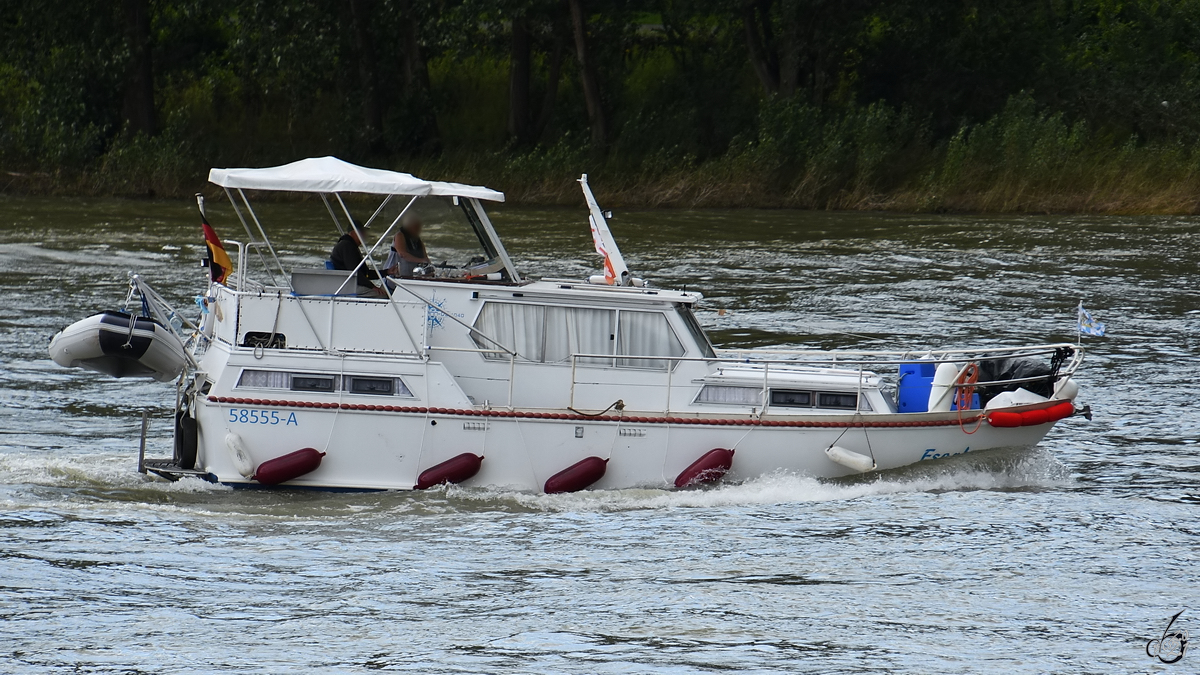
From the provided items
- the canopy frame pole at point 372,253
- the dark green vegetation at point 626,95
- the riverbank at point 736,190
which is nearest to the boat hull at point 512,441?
the canopy frame pole at point 372,253

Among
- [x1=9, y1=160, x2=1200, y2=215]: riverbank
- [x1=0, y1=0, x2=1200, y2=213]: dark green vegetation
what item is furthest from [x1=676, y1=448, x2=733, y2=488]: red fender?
[x1=0, y1=0, x2=1200, y2=213]: dark green vegetation

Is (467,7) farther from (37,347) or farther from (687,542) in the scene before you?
(687,542)

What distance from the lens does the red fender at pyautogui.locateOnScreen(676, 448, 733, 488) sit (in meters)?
13.4

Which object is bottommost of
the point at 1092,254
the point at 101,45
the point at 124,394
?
the point at 124,394

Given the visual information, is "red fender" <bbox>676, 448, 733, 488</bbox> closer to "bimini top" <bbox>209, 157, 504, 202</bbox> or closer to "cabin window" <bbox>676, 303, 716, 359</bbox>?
"cabin window" <bbox>676, 303, 716, 359</bbox>

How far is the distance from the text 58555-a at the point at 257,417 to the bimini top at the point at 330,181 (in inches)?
84.0

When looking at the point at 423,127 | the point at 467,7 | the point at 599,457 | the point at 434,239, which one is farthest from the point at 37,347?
the point at 423,127

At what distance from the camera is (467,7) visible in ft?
140

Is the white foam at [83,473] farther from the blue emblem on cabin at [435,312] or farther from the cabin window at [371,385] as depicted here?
the blue emblem on cabin at [435,312]

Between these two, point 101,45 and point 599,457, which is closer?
point 599,457

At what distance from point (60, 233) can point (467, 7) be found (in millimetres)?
14202

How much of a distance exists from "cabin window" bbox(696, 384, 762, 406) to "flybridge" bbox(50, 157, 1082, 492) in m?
0.02

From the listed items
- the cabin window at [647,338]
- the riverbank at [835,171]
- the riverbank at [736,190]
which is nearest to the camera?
the cabin window at [647,338]

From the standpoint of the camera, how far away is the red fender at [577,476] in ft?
43.5
